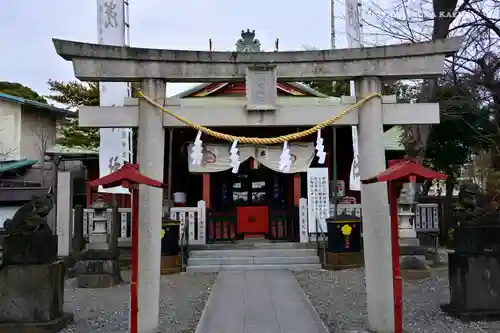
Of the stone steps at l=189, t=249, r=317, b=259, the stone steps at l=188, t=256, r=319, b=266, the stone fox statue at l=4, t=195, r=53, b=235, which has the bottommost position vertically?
the stone steps at l=188, t=256, r=319, b=266

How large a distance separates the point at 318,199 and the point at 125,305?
724cm

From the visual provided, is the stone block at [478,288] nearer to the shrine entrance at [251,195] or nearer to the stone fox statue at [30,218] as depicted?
the stone fox statue at [30,218]

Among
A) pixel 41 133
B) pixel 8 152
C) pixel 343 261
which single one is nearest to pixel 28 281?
pixel 343 261

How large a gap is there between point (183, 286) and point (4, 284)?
4.63m

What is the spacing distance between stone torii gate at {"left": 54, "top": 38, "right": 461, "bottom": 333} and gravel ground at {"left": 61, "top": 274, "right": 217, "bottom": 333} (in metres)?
1.25

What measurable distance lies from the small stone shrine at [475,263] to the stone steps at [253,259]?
5.53 m

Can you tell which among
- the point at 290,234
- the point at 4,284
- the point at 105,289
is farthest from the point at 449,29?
the point at 4,284

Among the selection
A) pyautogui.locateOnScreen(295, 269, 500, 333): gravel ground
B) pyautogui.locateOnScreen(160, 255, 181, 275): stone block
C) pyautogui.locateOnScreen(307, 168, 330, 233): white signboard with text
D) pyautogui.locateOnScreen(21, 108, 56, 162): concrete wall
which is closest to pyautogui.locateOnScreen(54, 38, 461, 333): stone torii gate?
pyautogui.locateOnScreen(295, 269, 500, 333): gravel ground

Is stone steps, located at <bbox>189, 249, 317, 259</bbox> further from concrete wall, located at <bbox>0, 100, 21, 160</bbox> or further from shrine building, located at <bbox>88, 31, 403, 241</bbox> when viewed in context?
concrete wall, located at <bbox>0, 100, 21, 160</bbox>

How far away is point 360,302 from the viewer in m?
8.73

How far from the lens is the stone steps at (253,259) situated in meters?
12.7

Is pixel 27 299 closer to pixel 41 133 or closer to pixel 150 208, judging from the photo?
pixel 150 208

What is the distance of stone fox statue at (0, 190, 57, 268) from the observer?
22.3ft

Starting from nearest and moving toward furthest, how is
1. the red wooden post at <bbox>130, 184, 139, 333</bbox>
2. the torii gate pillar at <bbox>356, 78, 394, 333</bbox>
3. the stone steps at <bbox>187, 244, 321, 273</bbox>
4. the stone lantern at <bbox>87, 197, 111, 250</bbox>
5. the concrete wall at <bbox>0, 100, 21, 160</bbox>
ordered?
the red wooden post at <bbox>130, 184, 139, 333</bbox> → the torii gate pillar at <bbox>356, 78, 394, 333</bbox> → the stone lantern at <bbox>87, 197, 111, 250</bbox> → the stone steps at <bbox>187, 244, 321, 273</bbox> → the concrete wall at <bbox>0, 100, 21, 160</bbox>
